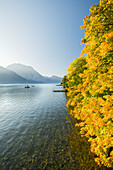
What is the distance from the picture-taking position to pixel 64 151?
407 inches

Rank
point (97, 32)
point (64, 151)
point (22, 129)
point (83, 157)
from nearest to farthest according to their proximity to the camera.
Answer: point (97, 32) → point (83, 157) → point (64, 151) → point (22, 129)

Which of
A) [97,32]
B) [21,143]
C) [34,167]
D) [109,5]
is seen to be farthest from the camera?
[21,143]

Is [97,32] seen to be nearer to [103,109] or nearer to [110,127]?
[103,109]

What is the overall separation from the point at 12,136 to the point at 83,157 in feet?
37.8

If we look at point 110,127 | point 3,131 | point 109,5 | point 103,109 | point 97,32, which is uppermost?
point 109,5

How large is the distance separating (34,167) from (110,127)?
8556 mm

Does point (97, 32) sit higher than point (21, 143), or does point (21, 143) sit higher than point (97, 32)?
point (97, 32)

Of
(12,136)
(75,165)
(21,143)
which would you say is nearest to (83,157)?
(75,165)

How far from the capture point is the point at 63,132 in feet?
48.1

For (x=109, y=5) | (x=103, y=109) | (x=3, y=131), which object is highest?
(x=109, y=5)

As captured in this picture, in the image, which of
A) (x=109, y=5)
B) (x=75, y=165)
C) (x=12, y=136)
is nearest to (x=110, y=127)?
(x=75, y=165)

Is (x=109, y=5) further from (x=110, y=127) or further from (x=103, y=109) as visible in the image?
(x=110, y=127)

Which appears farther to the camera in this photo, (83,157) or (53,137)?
(53,137)

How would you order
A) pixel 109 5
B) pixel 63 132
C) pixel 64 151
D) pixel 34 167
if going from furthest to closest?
pixel 63 132 → pixel 64 151 → pixel 34 167 → pixel 109 5
